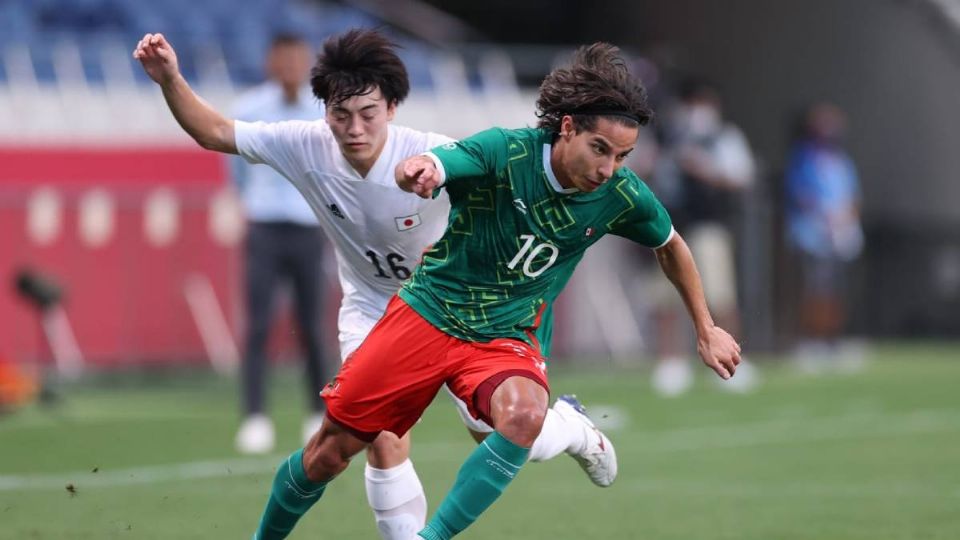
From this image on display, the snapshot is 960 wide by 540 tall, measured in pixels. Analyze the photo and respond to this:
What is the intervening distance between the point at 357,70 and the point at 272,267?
456 cm

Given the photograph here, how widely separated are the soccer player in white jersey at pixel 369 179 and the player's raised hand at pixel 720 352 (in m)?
0.61

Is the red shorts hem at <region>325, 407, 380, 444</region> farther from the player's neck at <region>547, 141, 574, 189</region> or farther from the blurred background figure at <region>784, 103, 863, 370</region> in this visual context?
the blurred background figure at <region>784, 103, 863, 370</region>

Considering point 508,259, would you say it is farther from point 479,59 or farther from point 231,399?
point 479,59

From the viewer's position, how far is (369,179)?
6590 millimetres

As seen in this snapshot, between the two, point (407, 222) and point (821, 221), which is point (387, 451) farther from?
point (821, 221)

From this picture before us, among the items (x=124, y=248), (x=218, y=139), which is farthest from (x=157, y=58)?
(x=124, y=248)

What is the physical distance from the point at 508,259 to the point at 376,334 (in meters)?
0.53

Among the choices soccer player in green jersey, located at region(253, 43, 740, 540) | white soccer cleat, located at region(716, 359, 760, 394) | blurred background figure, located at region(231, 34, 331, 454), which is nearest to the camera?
soccer player in green jersey, located at region(253, 43, 740, 540)

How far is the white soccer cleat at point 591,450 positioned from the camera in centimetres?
682

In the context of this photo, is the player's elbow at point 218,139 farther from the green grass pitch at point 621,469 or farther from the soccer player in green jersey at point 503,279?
the green grass pitch at point 621,469

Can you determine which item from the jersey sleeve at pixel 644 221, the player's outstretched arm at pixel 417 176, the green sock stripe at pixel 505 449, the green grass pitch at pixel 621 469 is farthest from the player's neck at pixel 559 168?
the green grass pitch at pixel 621 469

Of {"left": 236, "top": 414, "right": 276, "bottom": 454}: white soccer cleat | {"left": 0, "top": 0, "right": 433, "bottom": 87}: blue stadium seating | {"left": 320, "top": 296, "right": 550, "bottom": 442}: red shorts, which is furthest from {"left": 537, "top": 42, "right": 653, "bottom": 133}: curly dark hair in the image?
{"left": 0, "top": 0, "right": 433, "bottom": 87}: blue stadium seating

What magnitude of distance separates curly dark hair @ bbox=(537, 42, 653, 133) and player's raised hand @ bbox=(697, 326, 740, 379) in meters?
0.80

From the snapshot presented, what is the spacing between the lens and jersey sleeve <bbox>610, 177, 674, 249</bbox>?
20.5 ft
